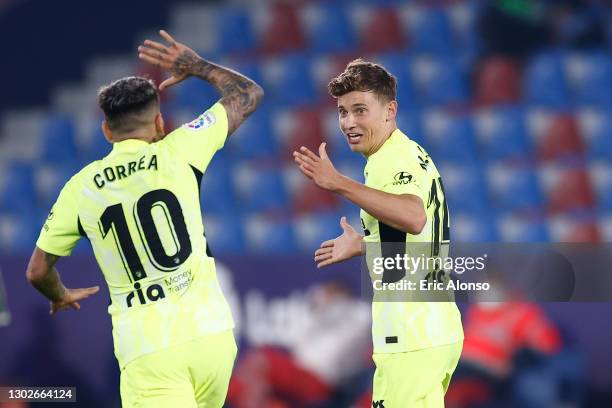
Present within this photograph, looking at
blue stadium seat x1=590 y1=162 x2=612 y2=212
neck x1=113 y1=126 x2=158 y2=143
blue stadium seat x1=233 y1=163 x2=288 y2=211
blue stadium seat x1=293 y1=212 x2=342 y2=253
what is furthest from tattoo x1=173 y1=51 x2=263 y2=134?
blue stadium seat x1=590 y1=162 x2=612 y2=212

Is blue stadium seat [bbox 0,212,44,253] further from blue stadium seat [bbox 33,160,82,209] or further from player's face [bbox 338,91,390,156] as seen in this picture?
player's face [bbox 338,91,390,156]

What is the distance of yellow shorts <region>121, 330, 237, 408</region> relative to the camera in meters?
4.81

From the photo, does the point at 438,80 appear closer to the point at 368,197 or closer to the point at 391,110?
the point at 391,110

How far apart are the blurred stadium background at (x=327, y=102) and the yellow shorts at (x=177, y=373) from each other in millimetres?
4611

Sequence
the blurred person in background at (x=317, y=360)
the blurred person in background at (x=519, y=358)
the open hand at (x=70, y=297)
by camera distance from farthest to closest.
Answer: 1. the blurred person in background at (x=317, y=360)
2. the blurred person in background at (x=519, y=358)
3. the open hand at (x=70, y=297)

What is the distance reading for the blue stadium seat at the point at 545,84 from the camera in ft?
38.2

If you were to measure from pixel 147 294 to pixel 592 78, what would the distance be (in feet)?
25.4

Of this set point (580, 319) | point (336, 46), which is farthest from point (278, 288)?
point (336, 46)

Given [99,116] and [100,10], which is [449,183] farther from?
[100,10]

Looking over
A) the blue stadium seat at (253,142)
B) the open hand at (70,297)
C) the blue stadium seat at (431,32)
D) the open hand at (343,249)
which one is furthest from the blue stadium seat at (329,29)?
the open hand at (343,249)

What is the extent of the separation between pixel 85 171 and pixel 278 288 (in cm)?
358

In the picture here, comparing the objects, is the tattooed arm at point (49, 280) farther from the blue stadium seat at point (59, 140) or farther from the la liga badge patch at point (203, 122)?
the blue stadium seat at point (59, 140)

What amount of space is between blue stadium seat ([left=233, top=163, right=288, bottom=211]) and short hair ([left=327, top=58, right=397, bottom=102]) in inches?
251

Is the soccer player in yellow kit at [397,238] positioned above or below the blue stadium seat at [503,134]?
below
